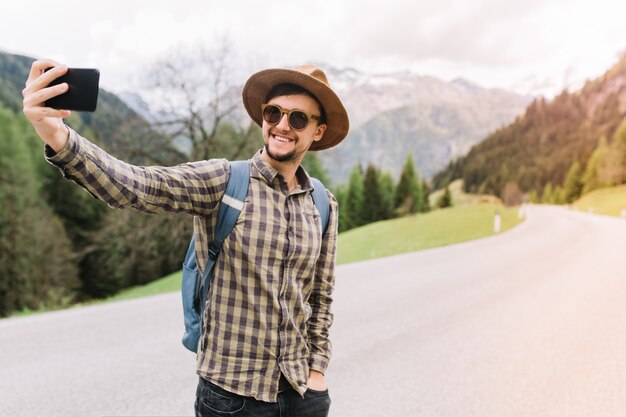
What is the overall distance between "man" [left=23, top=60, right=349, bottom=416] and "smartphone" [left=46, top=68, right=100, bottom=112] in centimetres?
15

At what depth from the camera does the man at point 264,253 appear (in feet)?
4.92

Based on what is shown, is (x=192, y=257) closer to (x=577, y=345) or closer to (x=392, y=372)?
(x=392, y=372)

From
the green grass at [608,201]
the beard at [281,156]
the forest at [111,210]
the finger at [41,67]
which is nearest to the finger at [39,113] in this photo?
the finger at [41,67]

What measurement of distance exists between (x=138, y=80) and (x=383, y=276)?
11945 millimetres

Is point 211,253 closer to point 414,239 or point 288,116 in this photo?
point 288,116

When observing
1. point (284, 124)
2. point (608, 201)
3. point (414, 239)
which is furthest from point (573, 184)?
point (284, 124)

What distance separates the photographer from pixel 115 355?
15.4ft

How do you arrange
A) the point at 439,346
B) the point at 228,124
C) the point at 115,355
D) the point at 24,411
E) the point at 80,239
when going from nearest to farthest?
1. the point at 24,411
2. the point at 115,355
3. the point at 439,346
4. the point at 228,124
5. the point at 80,239

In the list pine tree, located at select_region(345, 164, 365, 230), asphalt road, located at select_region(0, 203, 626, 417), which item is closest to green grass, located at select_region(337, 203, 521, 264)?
asphalt road, located at select_region(0, 203, 626, 417)

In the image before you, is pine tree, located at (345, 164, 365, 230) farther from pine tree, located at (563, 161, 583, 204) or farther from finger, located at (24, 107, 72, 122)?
finger, located at (24, 107, 72, 122)

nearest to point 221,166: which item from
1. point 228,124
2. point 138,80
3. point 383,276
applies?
point 383,276

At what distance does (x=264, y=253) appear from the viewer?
5.16ft

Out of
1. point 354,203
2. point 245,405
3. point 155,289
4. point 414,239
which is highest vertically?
point 245,405

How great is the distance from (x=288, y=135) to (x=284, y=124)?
4cm
